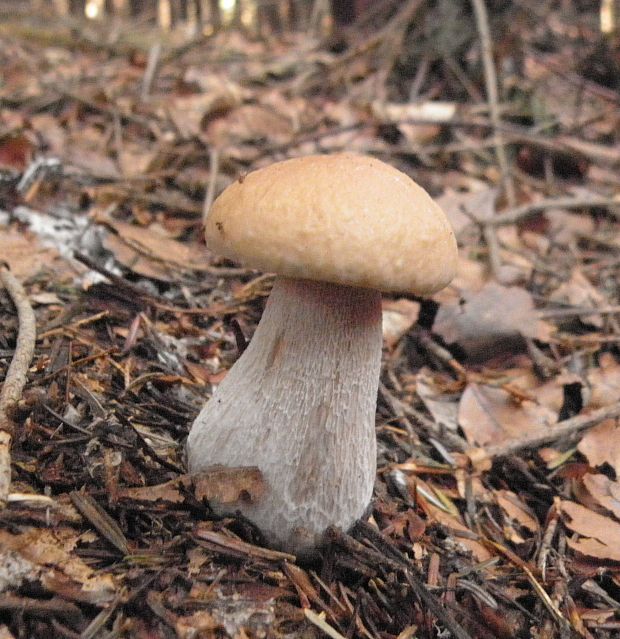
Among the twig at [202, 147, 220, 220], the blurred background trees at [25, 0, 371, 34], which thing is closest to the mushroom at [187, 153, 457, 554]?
the twig at [202, 147, 220, 220]

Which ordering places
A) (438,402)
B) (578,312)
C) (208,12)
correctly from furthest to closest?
(208,12) → (578,312) → (438,402)

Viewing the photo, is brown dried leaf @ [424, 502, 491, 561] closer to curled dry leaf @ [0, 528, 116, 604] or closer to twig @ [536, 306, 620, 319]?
curled dry leaf @ [0, 528, 116, 604]

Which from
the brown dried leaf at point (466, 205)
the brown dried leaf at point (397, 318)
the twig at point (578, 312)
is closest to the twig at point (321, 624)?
the brown dried leaf at point (397, 318)

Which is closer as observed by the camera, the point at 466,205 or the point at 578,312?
the point at 578,312

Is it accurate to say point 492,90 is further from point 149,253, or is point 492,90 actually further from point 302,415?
point 302,415

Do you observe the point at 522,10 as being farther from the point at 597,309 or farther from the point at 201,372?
the point at 201,372

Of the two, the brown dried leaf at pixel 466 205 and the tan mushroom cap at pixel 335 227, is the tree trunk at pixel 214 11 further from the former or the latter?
the tan mushroom cap at pixel 335 227

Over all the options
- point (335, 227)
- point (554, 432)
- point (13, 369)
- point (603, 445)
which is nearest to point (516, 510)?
point (554, 432)
